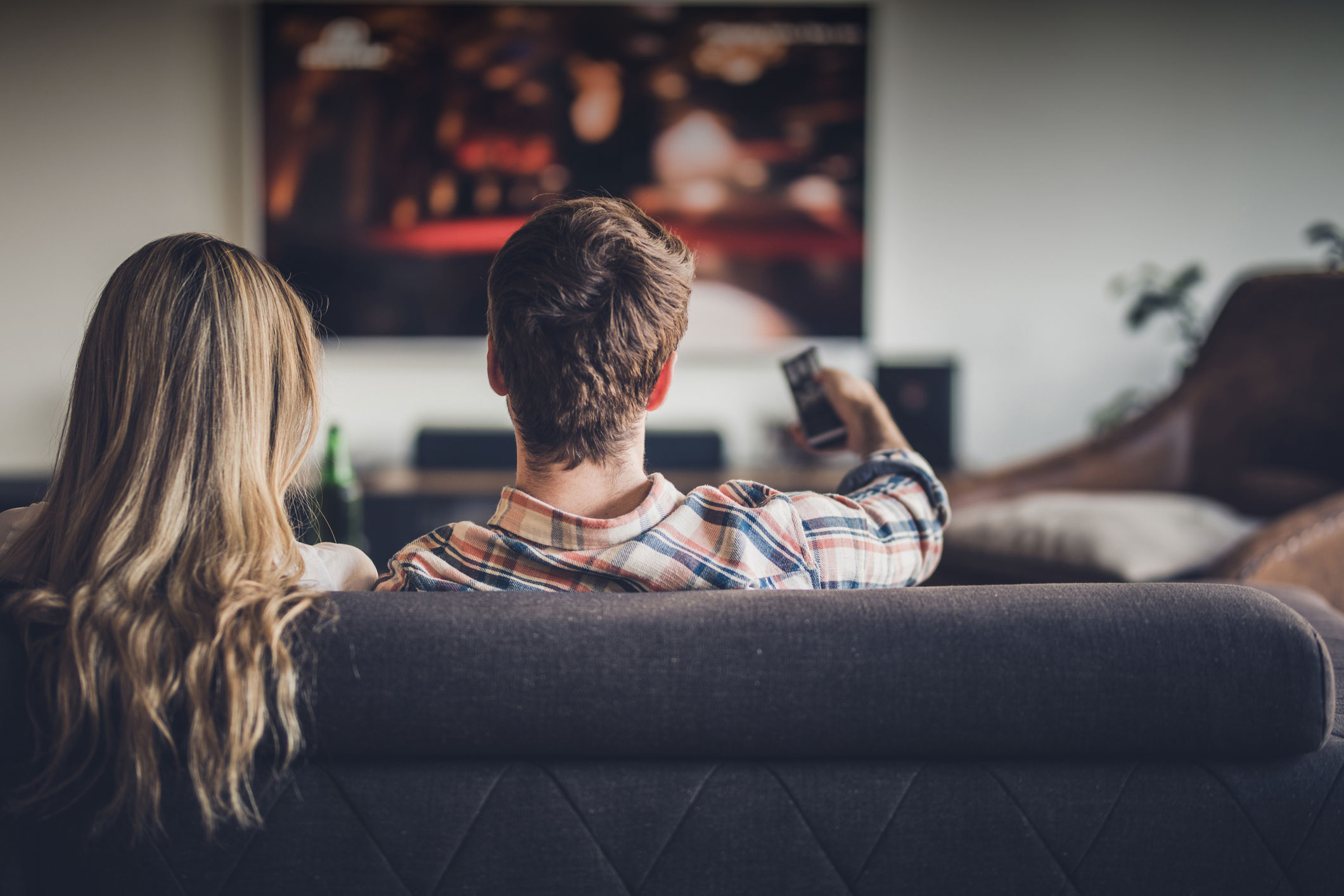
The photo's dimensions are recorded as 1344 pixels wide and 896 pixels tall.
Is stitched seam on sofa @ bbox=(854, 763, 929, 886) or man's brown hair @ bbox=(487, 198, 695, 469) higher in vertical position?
man's brown hair @ bbox=(487, 198, 695, 469)

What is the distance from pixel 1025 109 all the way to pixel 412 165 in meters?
2.24

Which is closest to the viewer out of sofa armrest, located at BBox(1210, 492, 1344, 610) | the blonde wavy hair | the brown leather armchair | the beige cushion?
the blonde wavy hair

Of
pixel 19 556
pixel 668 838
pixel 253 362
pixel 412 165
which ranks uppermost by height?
pixel 412 165

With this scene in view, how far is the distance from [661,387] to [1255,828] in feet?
1.98

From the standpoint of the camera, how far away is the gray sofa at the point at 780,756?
67 cm

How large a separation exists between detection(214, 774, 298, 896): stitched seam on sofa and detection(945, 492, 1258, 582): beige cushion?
5.10ft

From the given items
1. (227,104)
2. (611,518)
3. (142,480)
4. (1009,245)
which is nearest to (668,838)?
(611,518)

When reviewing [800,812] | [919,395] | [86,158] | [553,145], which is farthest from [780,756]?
[86,158]

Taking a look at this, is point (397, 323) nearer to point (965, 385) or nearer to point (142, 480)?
point (965, 385)

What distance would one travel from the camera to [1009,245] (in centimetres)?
343

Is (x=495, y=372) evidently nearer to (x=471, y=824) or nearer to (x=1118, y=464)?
(x=471, y=824)

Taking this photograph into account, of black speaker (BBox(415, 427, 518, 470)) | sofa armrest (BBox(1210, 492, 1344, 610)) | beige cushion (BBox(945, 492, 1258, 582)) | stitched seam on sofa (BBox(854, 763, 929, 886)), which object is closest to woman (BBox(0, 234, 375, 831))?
stitched seam on sofa (BBox(854, 763, 929, 886))

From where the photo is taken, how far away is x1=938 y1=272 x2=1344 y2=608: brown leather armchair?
2.27 metres

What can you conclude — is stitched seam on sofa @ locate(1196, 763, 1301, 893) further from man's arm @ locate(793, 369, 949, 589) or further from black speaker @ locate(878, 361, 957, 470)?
black speaker @ locate(878, 361, 957, 470)
